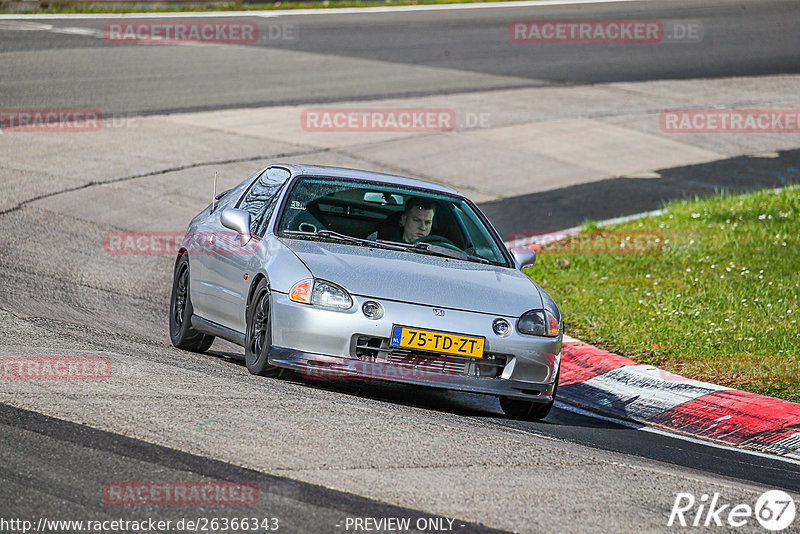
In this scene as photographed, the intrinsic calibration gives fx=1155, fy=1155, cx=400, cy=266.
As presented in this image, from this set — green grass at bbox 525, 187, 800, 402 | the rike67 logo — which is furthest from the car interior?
the rike67 logo

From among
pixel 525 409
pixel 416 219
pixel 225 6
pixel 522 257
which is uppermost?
pixel 225 6

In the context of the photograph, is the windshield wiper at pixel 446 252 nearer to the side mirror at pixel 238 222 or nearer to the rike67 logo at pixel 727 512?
the side mirror at pixel 238 222

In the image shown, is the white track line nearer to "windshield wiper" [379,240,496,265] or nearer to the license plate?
"windshield wiper" [379,240,496,265]

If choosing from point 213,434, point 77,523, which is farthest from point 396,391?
point 77,523

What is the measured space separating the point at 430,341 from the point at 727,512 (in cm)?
220

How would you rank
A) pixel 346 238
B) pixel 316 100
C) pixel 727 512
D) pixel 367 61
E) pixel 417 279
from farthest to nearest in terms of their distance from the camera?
pixel 367 61 → pixel 316 100 → pixel 346 238 → pixel 417 279 → pixel 727 512

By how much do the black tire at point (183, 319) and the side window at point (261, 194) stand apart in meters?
0.70

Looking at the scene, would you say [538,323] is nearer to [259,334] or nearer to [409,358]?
[409,358]

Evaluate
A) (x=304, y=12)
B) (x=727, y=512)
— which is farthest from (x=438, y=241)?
(x=304, y=12)

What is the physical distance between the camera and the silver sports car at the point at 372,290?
671 cm

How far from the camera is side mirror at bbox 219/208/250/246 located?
25.1ft

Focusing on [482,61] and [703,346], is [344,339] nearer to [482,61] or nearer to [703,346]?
[703,346]

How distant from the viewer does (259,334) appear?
7172mm

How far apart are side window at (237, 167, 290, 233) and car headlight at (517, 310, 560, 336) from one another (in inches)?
79.6
